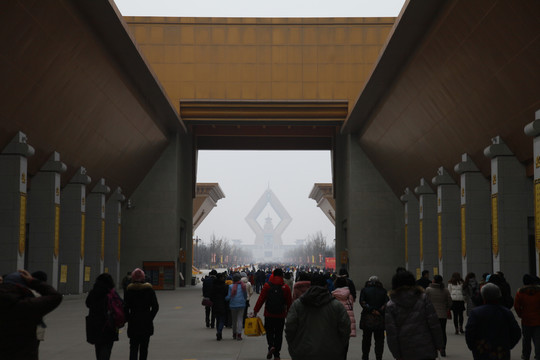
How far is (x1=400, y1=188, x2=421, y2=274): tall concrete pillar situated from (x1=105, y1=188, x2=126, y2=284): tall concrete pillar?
17.4 m

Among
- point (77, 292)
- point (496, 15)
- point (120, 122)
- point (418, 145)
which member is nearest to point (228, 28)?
point (120, 122)

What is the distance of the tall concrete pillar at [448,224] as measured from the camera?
3562 cm

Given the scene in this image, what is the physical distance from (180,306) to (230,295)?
13823 millimetres

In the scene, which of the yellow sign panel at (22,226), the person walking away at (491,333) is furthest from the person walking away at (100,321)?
the yellow sign panel at (22,226)

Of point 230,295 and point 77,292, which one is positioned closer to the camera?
point 230,295

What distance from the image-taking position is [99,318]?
10891mm

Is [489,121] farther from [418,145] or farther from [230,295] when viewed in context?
[230,295]

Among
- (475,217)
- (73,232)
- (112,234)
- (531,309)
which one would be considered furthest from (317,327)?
(112,234)

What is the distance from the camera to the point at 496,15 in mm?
21766

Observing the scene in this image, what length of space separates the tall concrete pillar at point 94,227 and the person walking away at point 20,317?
34.3m

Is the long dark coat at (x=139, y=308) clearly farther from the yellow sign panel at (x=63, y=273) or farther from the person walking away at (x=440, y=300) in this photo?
the yellow sign panel at (x=63, y=273)

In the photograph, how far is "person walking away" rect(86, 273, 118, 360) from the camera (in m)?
10.9

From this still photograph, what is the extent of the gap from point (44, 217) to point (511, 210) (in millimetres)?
19447

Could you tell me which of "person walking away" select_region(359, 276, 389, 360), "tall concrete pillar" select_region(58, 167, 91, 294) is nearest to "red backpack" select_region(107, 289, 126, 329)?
"person walking away" select_region(359, 276, 389, 360)
